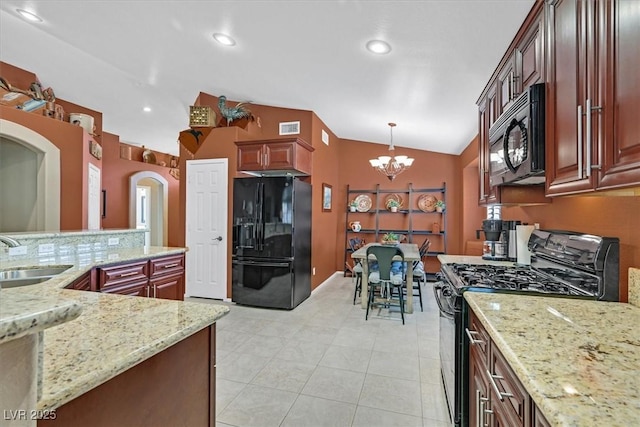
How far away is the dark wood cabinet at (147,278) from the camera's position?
247 centimetres

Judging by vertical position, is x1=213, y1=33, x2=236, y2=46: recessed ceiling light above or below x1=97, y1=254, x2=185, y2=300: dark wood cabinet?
above

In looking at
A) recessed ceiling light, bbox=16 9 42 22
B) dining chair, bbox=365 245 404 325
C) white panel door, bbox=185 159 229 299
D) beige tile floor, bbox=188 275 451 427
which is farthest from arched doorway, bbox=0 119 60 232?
dining chair, bbox=365 245 404 325

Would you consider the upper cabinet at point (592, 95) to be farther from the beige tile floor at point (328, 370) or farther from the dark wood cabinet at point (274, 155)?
the dark wood cabinet at point (274, 155)

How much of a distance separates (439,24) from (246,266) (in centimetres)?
341

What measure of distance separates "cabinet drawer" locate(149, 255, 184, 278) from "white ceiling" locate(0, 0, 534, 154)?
2.22 m

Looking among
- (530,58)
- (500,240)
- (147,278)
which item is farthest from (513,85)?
(147,278)

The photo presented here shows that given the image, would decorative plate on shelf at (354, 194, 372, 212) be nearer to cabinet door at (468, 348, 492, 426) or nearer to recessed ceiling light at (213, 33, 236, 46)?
recessed ceiling light at (213, 33, 236, 46)

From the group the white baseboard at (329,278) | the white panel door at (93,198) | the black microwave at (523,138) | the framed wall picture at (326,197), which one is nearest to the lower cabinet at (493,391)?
the black microwave at (523,138)

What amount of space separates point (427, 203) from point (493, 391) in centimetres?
520

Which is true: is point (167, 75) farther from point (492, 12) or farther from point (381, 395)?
point (381, 395)

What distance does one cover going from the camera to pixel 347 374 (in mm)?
2475

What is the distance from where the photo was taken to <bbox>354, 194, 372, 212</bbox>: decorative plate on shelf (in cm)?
631

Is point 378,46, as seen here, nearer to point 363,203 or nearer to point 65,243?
point 65,243

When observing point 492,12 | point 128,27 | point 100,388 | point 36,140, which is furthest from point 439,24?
point 36,140
